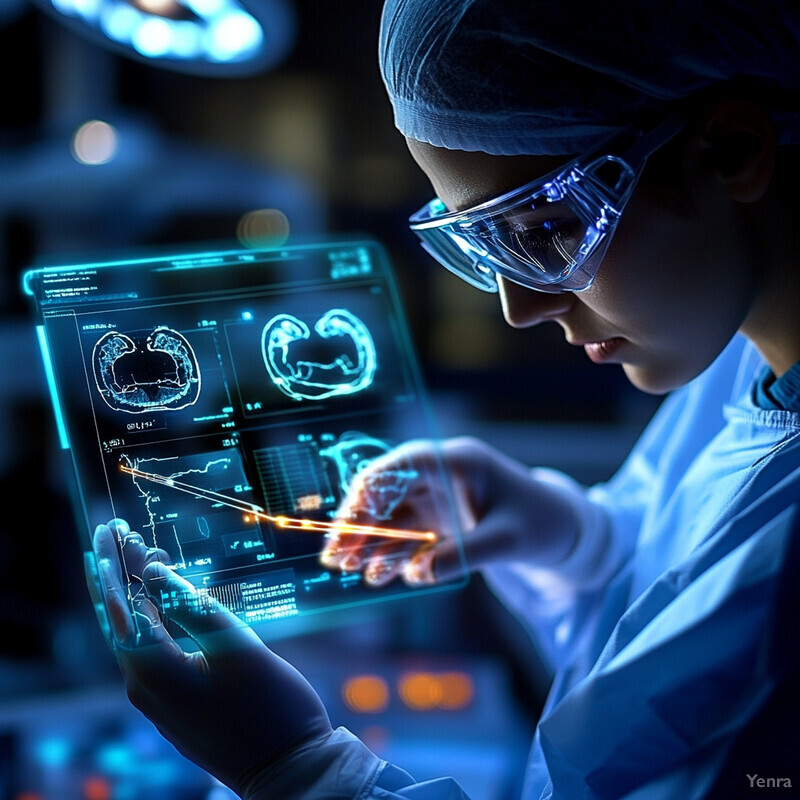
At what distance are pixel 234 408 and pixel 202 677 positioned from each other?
0.80ft

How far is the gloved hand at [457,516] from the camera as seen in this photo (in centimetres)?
86

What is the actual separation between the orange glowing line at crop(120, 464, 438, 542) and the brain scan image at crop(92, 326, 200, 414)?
0.06 m

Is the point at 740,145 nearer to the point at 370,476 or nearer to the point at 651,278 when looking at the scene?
the point at 651,278

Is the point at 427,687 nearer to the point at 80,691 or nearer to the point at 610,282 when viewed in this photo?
the point at 80,691

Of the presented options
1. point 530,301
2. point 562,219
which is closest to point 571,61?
point 562,219

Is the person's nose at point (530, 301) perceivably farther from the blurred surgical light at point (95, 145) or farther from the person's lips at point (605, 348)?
the blurred surgical light at point (95, 145)

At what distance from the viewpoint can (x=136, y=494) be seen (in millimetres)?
720

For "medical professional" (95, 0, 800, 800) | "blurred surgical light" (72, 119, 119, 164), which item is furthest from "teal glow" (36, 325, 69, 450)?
"blurred surgical light" (72, 119, 119, 164)

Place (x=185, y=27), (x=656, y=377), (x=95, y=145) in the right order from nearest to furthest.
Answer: (x=656, y=377) → (x=185, y=27) → (x=95, y=145)

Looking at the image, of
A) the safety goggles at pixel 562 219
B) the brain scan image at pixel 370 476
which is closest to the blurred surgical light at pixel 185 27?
the safety goggles at pixel 562 219

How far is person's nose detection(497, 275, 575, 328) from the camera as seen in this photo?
2.72 ft

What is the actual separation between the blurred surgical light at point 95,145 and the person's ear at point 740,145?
1080 millimetres

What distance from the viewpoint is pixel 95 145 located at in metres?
1.45

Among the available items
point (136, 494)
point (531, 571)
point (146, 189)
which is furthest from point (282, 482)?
point (146, 189)
